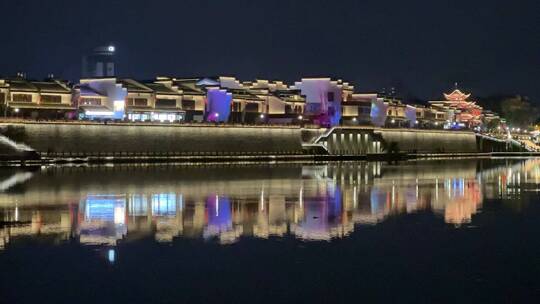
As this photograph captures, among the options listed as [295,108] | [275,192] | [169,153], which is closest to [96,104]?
[169,153]

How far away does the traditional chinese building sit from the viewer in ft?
352

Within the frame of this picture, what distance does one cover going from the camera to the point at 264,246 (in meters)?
16.8

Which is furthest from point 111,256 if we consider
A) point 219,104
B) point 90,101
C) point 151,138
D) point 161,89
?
point 219,104

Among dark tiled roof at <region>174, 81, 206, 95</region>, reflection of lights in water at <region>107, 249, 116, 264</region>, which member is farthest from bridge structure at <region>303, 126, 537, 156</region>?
reflection of lights in water at <region>107, 249, 116, 264</region>

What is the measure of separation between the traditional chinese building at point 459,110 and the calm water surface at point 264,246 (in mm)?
78179

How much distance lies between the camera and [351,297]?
12.4 m

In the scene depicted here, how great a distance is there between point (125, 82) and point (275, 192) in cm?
3774

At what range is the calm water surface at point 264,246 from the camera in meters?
12.7

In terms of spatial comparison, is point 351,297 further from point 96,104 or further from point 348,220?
point 96,104

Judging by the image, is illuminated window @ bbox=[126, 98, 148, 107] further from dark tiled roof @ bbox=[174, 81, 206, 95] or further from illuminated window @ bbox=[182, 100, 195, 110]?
dark tiled roof @ bbox=[174, 81, 206, 95]

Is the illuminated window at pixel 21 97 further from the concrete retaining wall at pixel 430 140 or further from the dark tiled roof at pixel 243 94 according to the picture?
the concrete retaining wall at pixel 430 140

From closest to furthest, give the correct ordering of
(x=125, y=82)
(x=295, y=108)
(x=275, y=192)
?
1. (x=275, y=192)
2. (x=125, y=82)
3. (x=295, y=108)

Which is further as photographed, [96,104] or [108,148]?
[96,104]

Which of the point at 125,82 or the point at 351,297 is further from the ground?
the point at 125,82
